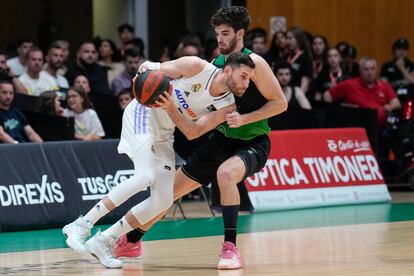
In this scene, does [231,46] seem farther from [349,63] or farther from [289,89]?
[349,63]

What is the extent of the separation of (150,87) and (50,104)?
6.21 meters

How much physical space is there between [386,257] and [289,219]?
425cm

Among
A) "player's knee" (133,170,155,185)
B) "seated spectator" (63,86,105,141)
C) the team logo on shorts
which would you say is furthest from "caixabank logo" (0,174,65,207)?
the team logo on shorts

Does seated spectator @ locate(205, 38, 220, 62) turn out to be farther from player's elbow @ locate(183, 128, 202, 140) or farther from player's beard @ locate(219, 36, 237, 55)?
player's elbow @ locate(183, 128, 202, 140)

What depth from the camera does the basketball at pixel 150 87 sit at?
27.2 feet

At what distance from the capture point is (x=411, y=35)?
2158 centimetres

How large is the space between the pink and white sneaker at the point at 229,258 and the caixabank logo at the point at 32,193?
422 centimetres

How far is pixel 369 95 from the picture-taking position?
17359 mm

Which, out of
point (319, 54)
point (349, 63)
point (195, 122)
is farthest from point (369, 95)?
point (195, 122)

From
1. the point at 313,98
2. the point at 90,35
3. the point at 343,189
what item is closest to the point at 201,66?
the point at 343,189

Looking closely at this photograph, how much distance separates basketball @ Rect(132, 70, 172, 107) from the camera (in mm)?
8297

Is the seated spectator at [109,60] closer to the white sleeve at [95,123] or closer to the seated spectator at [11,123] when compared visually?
the white sleeve at [95,123]

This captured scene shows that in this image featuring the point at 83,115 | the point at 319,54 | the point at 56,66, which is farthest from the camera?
the point at 319,54

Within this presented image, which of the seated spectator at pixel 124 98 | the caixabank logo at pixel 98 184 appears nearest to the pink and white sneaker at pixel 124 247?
the caixabank logo at pixel 98 184
